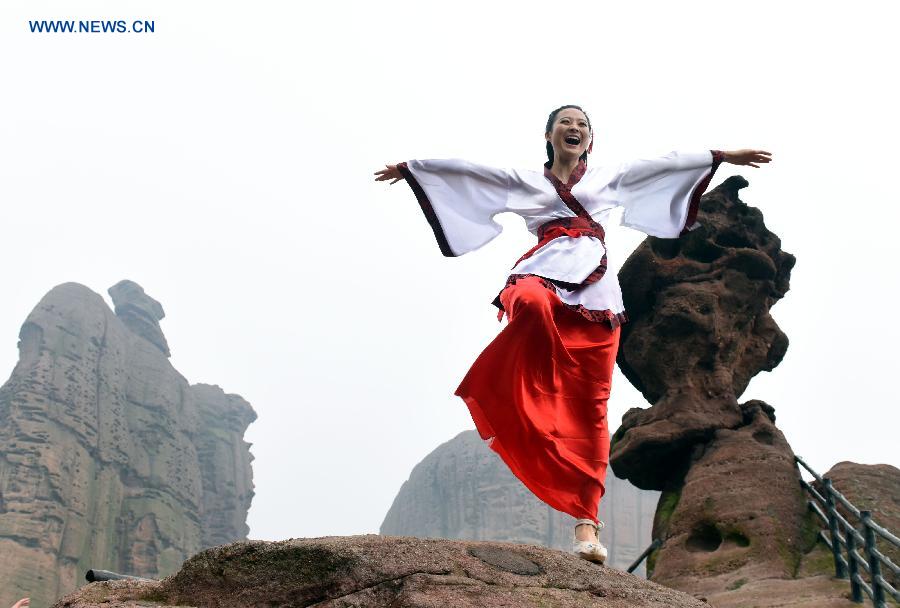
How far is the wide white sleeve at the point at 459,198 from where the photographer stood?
6277 mm

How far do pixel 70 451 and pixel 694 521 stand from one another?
34.3 metres

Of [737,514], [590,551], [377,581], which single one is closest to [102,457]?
[737,514]

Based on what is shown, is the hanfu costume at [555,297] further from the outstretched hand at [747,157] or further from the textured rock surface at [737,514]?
the textured rock surface at [737,514]

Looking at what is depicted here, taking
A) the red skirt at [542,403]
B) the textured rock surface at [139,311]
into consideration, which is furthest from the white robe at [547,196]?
the textured rock surface at [139,311]

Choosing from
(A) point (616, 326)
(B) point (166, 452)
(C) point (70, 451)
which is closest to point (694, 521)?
(A) point (616, 326)

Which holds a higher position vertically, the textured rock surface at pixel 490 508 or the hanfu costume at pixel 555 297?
the textured rock surface at pixel 490 508

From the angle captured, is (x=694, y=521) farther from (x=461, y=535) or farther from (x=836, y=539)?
(x=461, y=535)

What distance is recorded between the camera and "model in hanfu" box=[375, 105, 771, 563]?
5332mm

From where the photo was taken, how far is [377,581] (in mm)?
3617

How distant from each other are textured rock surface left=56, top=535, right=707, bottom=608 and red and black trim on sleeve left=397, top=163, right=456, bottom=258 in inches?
102

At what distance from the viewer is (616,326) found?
18.8ft

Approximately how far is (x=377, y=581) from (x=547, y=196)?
3204mm

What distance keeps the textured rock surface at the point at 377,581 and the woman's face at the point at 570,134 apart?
296cm

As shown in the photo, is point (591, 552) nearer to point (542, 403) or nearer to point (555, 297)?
point (542, 403)
